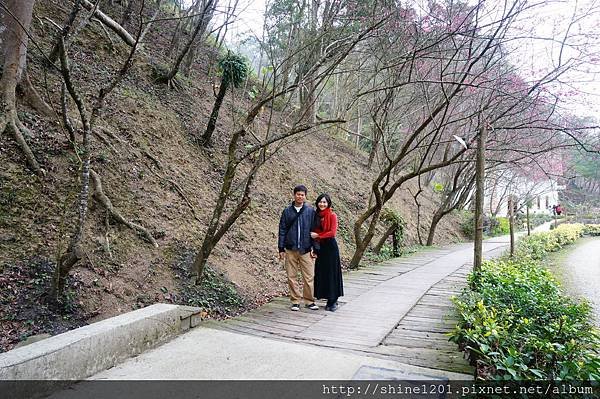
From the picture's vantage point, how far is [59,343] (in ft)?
9.86

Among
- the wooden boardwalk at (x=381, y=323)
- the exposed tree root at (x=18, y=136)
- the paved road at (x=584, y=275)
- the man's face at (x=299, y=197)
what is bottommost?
the paved road at (x=584, y=275)

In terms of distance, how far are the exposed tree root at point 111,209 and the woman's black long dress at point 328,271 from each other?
2.48m

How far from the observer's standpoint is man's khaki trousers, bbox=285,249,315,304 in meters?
5.38

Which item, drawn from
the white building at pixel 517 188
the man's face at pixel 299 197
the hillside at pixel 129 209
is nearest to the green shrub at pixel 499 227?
the white building at pixel 517 188

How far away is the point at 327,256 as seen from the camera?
18.1 feet

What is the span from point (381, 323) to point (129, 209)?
4.13 metres

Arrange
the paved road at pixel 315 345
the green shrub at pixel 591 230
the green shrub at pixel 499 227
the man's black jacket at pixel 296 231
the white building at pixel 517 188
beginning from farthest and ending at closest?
1. the green shrub at pixel 591 230
2. the green shrub at pixel 499 227
3. the white building at pixel 517 188
4. the man's black jacket at pixel 296 231
5. the paved road at pixel 315 345

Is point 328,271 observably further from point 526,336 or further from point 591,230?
point 591,230

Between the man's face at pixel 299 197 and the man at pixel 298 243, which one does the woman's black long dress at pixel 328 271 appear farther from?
the man's face at pixel 299 197

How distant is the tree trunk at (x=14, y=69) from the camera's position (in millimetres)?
5531

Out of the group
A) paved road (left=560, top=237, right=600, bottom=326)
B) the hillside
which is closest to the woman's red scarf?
the hillside

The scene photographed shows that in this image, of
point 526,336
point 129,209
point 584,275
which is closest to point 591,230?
point 584,275

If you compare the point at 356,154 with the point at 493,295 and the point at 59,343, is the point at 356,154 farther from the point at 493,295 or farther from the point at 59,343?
the point at 59,343

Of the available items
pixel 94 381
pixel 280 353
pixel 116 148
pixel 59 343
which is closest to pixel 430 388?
pixel 280 353
